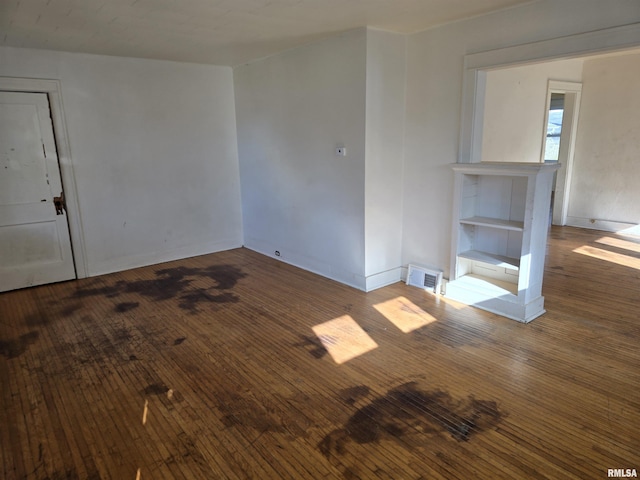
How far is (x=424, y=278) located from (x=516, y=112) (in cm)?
281

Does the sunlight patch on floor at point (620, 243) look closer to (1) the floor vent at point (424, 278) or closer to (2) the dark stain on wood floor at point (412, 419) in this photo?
(1) the floor vent at point (424, 278)

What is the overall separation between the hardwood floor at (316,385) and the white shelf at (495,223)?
842 mm

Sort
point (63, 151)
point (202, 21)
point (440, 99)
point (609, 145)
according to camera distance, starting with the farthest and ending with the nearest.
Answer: point (609, 145), point (63, 151), point (440, 99), point (202, 21)

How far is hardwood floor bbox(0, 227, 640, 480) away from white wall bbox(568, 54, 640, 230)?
274 centimetres

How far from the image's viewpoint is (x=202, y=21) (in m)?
3.56

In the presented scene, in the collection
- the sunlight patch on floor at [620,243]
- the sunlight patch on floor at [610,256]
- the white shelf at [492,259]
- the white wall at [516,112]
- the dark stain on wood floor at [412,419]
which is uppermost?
the white wall at [516,112]

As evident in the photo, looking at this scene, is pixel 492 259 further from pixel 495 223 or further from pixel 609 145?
pixel 609 145

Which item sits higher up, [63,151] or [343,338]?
[63,151]

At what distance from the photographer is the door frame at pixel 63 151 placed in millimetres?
4455

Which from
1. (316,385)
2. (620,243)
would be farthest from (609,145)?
(316,385)

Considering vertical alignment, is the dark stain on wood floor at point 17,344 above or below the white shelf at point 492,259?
below

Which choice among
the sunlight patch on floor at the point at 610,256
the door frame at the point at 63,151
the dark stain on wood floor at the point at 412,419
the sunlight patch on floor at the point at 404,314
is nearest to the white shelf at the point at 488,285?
the sunlight patch on floor at the point at 404,314

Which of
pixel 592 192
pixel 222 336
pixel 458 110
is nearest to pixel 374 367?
pixel 222 336

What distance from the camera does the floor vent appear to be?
4328 millimetres
